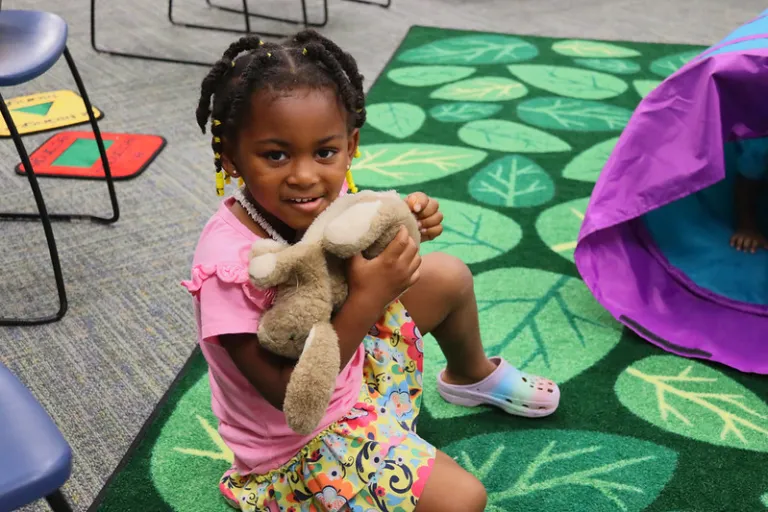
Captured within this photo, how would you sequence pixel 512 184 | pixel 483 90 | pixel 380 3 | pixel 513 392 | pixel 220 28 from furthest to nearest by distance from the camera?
pixel 380 3 < pixel 220 28 < pixel 483 90 < pixel 512 184 < pixel 513 392

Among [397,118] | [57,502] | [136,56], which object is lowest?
[136,56]

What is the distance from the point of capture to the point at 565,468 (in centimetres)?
104

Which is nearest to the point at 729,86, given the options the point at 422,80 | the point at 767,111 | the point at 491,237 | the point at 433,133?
the point at 767,111

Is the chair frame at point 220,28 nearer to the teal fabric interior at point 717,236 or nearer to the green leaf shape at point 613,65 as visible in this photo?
the green leaf shape at point 613,65

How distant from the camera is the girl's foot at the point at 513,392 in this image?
112 cm

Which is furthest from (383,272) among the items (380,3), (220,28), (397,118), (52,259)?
(380,3)

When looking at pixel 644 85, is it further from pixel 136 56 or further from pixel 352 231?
pixel 352 231

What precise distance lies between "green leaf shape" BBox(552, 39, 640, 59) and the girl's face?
2086 mm

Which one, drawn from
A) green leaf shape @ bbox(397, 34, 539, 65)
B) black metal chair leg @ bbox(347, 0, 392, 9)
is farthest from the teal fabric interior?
black metal chair leg @ bbox(347, 0, 392, 9)

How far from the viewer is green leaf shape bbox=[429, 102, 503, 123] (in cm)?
215

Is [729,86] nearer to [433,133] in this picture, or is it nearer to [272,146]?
[272,146]

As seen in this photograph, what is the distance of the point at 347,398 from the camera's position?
0.86 metres

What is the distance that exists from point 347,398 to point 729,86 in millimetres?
792

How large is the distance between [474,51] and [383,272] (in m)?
2.10
